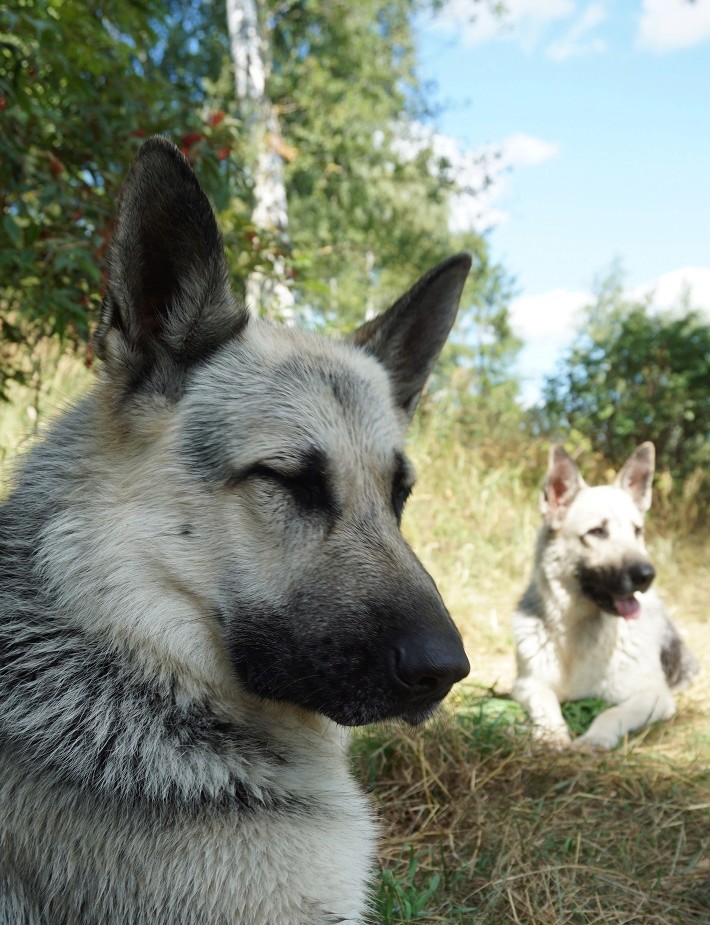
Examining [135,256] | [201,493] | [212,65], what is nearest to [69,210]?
[135,256]

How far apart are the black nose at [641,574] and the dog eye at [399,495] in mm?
3358

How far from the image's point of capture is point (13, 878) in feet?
6.13

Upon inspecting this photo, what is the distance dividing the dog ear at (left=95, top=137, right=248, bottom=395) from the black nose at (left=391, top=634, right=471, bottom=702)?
98cm

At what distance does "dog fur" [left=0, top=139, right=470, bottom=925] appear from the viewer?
1.88 m

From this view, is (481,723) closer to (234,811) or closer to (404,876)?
(404,876)

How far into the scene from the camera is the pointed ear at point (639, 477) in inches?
252

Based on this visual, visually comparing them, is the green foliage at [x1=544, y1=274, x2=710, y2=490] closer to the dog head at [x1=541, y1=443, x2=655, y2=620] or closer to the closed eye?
the dog head at [x1=541, y1=443, x2=655, y2=620]

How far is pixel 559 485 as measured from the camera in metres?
6.31

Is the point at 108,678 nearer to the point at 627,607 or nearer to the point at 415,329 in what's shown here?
the point at 415,329

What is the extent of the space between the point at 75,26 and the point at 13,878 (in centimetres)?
336

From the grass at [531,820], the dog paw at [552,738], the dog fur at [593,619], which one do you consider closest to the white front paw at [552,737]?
the dog paw at [552,738]

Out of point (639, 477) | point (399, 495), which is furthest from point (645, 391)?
point (399, 495)

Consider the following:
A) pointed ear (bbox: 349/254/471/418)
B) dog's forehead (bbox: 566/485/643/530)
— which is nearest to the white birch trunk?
dog's forehead (bbox: 566/485/643/530)

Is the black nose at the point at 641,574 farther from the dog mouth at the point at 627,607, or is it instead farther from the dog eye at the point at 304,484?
the dog eye at the point at 304,484
